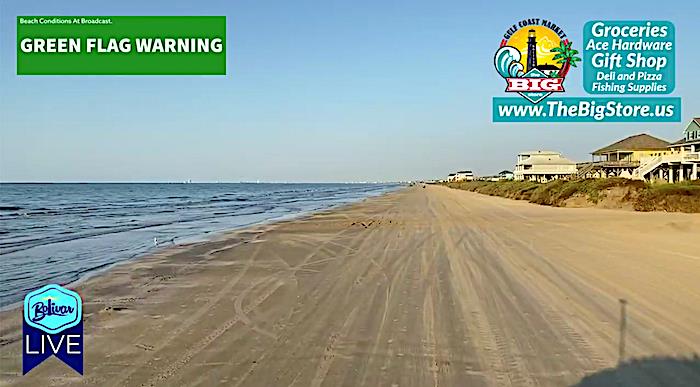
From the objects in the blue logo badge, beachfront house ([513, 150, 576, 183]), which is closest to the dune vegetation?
the blue logo badge

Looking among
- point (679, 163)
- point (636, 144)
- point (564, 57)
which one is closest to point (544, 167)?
point (636, 144)

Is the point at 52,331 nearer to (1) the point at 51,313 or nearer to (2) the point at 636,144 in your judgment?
(1) the point at 51,313

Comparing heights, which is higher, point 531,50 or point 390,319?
point 531,50

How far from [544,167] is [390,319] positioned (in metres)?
92.9

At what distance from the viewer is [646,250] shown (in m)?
12.9

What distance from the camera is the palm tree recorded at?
49.4ft

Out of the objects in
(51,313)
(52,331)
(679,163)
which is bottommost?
(52,331)

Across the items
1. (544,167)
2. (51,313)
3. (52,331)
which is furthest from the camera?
(544,167)

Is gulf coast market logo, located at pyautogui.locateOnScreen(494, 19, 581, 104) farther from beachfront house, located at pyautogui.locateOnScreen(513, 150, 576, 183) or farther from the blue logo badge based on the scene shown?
beachfront house, located at pyautogui.locateOnScreen(513, 150, 576, 183)

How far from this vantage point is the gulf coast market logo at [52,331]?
548 cm

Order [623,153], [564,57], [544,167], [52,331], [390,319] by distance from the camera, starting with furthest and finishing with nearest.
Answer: [544,167] < [623,153] < [564,57] < [390,319] < [52,331]

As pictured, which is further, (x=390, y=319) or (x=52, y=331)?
(x=390, y=319)

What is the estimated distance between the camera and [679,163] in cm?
4331

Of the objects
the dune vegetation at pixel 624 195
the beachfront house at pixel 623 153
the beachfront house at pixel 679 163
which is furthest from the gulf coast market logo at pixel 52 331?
the beachfront house at pixel 623 153
